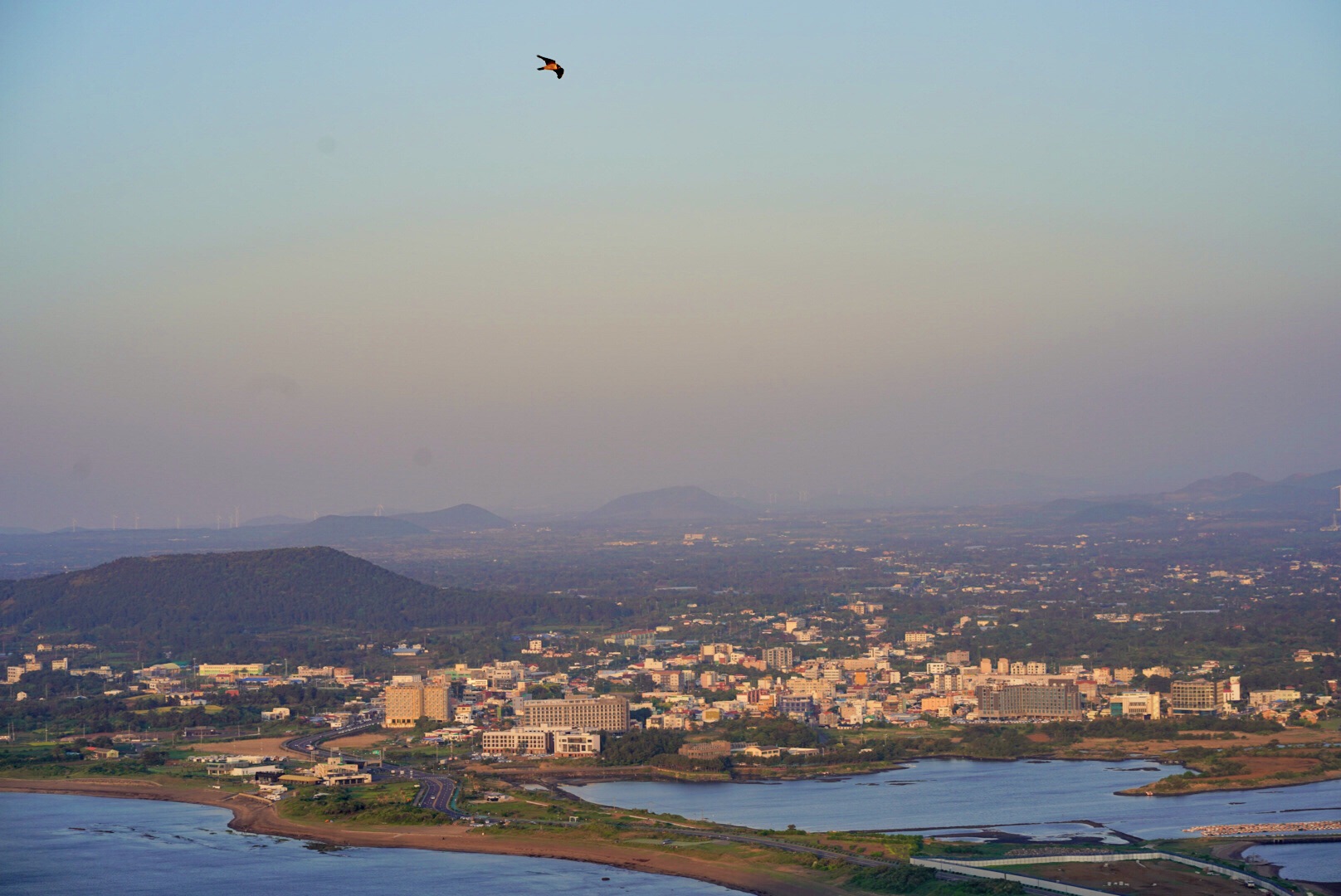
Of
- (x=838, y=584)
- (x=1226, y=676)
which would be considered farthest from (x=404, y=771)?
(x=838, y=584)

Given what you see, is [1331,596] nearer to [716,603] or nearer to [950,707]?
[716,603]

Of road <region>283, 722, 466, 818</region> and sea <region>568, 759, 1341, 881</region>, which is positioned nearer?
sea <region>568, 759, 1341, 881</region>

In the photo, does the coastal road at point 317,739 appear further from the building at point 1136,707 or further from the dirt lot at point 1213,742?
the building at point 1136,707

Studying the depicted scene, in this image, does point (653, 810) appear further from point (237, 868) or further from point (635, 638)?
point (635, 638)

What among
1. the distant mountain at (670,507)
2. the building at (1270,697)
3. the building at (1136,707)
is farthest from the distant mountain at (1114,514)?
the building at (1136,707)

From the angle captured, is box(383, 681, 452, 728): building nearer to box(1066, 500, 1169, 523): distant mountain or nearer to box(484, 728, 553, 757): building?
box(484, 728, 553, 757): building

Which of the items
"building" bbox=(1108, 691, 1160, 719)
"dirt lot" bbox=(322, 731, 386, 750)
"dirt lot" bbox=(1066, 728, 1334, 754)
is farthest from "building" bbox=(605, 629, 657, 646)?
"dirt lot" bbox=(1066, 728, 1334, 754)
